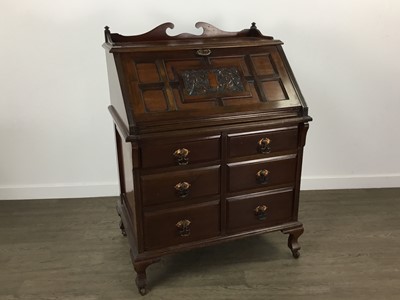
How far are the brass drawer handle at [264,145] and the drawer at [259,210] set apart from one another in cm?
26

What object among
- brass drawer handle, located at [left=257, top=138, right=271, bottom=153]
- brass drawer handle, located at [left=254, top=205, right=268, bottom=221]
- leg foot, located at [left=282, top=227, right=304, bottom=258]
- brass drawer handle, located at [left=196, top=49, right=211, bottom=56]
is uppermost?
brass drawer handle, located at [left=196, top=49, right=211, bottom=56]

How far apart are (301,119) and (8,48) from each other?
185 centimetres

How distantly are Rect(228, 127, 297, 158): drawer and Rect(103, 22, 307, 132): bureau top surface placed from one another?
8 centimetres

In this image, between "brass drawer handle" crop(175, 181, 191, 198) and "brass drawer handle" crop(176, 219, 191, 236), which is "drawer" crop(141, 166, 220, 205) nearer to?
"brass drawer handle" crop(175, 181, 191, 198)

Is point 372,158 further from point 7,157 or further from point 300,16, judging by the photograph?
point 7,157

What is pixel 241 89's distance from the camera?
1878mm

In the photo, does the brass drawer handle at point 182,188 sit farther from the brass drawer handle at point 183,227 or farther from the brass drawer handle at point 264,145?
the brass drawer handle at point 264,145

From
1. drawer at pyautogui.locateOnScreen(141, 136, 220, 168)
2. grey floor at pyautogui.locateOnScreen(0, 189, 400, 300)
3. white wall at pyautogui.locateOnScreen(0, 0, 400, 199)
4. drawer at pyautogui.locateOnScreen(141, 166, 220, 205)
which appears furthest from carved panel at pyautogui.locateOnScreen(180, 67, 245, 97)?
grey floor at pyautogui.locateOnScreen(0, 189, 400, 300)

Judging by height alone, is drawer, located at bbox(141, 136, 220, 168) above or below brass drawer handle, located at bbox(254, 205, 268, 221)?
above

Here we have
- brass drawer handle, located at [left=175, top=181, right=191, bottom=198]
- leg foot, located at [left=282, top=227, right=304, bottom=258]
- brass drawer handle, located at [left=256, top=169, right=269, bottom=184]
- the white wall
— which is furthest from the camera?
the white wall

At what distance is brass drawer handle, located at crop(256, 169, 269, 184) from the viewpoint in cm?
198

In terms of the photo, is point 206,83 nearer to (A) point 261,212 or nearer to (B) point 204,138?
(B) point 204,138

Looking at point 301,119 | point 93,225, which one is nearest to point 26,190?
point 93,225

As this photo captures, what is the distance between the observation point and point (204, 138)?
1.81 m
